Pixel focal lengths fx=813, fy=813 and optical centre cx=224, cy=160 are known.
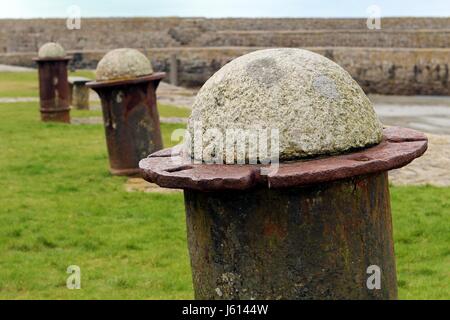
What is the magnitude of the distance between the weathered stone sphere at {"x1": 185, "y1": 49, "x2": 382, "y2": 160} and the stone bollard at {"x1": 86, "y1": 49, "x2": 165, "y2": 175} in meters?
6.49

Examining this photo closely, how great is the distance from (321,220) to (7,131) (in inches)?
479

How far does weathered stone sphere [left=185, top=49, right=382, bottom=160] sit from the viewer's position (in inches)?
110

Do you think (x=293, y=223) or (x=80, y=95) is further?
(x=80, y=95)

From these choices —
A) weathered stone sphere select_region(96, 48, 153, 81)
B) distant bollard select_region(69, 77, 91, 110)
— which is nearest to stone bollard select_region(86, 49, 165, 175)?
weathered stone sphere select_region(96, 48, 153, 81)

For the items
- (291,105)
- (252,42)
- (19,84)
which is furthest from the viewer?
(252,42)

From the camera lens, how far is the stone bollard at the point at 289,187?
273 cm

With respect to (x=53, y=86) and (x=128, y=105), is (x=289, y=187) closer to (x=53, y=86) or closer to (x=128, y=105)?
(x=128, y=105)

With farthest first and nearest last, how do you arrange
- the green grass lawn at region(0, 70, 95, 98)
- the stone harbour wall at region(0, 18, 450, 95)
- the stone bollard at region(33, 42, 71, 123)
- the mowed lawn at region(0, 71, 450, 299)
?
the stone harbour wall at region(0, 18, 450, 95)
the green grass lawn at region(0, 70, 95, 98)
the stone bollard at region(33, 42, 71, 123)
the mowed lawn at region(0, 71, 450, 299)

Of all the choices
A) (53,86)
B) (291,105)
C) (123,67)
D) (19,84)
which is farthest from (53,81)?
(291,105)

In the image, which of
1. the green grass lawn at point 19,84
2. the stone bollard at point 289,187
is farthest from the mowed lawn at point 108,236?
the green grass lawn at point 19,84

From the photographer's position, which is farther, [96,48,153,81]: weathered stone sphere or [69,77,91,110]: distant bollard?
[69,77,91,110]: distant bollard

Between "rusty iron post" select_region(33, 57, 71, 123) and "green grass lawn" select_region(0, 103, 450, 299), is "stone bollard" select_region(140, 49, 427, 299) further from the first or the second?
"rusty iron post" select_region(33, 57, 71, 123)

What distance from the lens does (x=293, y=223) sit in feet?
8.96

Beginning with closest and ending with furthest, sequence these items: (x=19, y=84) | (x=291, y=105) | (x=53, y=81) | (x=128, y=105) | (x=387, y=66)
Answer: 1. (x=291, y=105)
2. (x=128, y=105)
3. (x=53, y=81)
4. (x=19, y=84)
5. (x=387, y=66)
